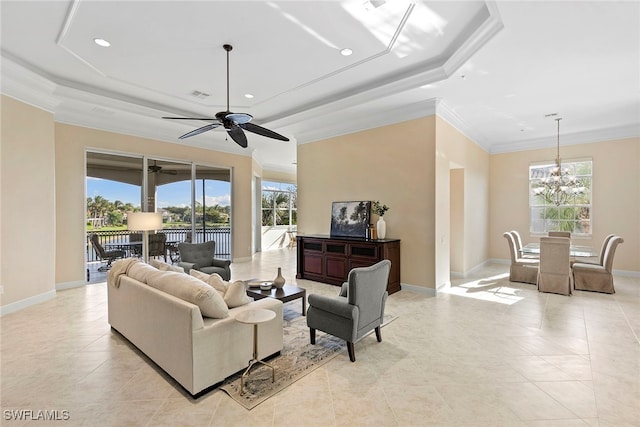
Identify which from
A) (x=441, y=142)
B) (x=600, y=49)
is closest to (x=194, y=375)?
(x=441, y=142)

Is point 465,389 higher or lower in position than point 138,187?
lower

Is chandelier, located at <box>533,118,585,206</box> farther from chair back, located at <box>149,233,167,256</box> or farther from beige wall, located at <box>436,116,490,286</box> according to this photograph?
chair back, located at <box>149,233,167,256</box>

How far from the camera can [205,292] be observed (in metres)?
2.36

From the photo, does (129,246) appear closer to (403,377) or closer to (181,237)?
(181,237)

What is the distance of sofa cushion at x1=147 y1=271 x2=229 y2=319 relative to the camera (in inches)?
92.8

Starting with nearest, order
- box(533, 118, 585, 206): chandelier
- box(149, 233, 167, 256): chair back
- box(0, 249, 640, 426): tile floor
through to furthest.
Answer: box(0, 249, 640, 426): tile floor → box(533, 118, 585, 206): chandelier → box(149, 233, 167, 256): chair back

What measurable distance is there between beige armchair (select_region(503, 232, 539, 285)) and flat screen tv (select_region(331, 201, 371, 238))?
2920mm

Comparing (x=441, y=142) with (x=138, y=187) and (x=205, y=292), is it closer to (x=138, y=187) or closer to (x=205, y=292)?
(x=205, y=292)

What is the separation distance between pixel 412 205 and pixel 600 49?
303cm

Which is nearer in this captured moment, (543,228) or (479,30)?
(479,30)

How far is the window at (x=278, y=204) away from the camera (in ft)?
38.2

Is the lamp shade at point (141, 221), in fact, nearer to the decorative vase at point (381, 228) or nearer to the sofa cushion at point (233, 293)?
the sofa cushion at point (233, 293)

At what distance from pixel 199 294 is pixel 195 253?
3.24 meters

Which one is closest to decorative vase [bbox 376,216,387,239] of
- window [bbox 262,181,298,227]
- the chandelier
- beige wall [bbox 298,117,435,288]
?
beige wall [bbox 298,117,435,288]
